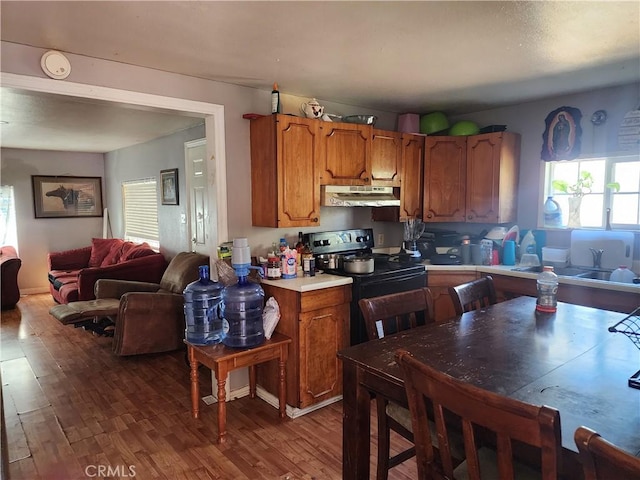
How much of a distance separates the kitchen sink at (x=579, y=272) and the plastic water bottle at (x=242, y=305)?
1.99 meters

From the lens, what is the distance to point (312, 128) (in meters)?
2.93

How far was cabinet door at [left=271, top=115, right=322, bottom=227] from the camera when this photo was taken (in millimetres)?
2797

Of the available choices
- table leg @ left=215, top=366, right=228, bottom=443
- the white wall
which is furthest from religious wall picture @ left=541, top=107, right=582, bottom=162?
the white wall

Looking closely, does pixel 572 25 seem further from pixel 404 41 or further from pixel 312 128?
pixel 312 128

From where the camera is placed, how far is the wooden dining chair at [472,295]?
2176mm

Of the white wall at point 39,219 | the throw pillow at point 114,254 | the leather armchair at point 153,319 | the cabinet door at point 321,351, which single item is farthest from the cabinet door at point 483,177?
the white wall at point 39,219

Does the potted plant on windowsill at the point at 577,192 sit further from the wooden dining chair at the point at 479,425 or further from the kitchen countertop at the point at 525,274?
the wooden dining chair at the point at 479,425

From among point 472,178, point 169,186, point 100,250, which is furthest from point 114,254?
point 472,178

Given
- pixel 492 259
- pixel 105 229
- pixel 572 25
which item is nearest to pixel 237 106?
pixel 572 25

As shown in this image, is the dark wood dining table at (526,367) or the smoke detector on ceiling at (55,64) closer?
the dark wood dining table at (526,367)

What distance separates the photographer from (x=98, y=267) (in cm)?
539

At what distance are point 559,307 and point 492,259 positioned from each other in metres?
1.23

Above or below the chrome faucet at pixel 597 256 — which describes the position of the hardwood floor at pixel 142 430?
below

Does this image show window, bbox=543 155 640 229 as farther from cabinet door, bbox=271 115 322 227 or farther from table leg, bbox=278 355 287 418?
table leg, bbox=278 355 287 418
